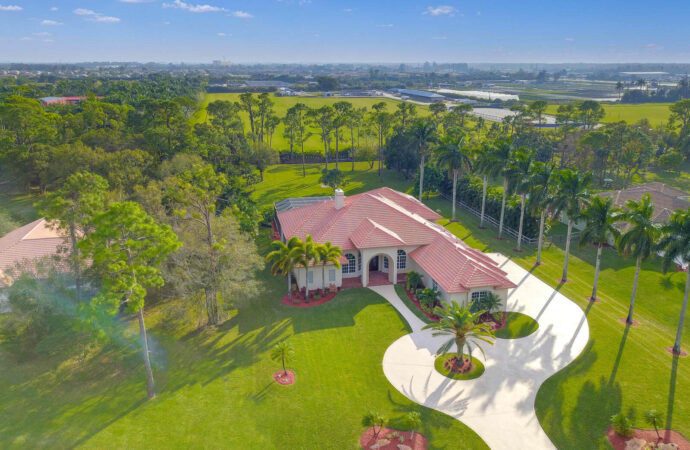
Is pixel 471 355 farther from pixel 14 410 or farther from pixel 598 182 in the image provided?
pixel 598 182

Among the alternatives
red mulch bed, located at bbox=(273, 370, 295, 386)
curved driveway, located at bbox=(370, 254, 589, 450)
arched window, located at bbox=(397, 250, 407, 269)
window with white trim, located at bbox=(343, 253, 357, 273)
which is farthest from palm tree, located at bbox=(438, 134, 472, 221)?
red mulch bed, located at bbox=(273, 370, 295, 386)

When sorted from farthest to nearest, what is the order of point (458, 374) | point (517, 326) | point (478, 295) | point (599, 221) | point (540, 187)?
point (540, 187)
point (478, 295)
point (517, 326)
point (599, 221)
point (458, 374)

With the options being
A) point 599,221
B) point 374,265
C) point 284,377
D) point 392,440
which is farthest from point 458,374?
point 374,265

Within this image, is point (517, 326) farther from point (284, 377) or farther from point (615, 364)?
point (284, 377)

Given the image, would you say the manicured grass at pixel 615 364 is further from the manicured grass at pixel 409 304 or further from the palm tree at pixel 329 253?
the palm tree at pixel 329 253

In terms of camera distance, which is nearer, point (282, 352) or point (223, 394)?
point (223, 394)
